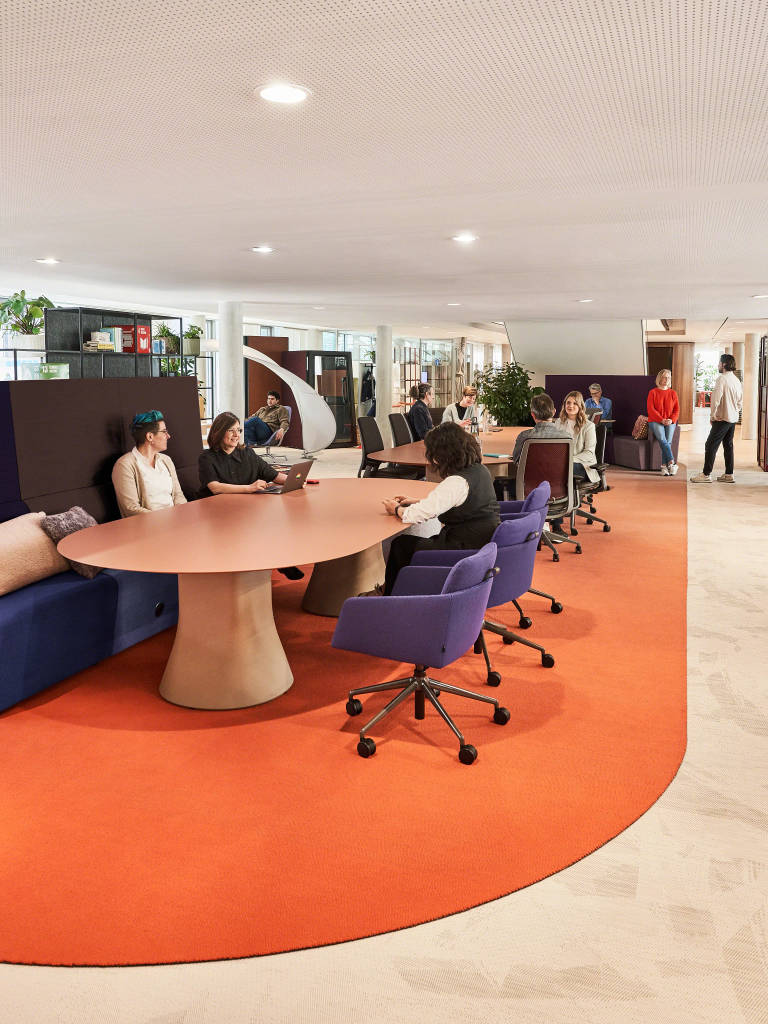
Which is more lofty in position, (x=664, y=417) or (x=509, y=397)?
(x=509, y=397)

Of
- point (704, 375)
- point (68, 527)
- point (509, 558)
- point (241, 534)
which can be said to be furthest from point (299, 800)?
point (704, 375)

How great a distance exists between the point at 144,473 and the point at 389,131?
9.46 ft

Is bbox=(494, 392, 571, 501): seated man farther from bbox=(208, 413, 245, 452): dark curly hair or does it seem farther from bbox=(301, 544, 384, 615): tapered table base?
bbox=(208, 413, 245, 452): dark curly hair

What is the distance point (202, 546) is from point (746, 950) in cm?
264

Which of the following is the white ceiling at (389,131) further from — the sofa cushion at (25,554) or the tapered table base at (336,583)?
the tapered table base at (336,583)

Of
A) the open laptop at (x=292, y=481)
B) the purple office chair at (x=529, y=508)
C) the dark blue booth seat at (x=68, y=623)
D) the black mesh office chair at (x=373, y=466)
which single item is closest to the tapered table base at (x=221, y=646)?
the dark blue booth seat at (x=68, y=623)

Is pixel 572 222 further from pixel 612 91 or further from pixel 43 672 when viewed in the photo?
pixel 43 672

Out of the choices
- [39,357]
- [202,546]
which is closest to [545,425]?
[202,546]

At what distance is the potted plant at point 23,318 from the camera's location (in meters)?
9.20

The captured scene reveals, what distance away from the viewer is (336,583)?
5.51 meters

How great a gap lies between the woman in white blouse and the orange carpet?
2.27 feet

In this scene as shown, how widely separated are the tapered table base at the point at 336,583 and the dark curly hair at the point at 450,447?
1.05 m

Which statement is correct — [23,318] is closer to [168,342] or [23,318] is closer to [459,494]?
[168,342]

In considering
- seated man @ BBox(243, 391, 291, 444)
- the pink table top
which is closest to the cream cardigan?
the pink table top
